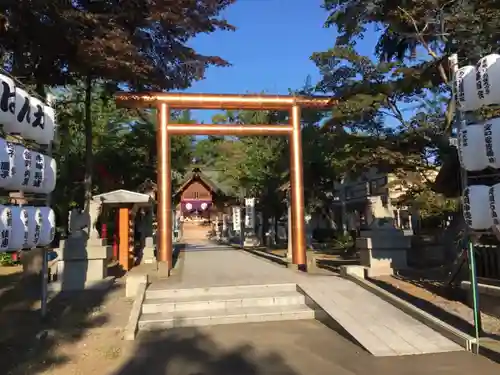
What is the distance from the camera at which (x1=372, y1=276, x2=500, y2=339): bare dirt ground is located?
22.4 ft

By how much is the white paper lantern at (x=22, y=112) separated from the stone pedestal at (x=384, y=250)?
753 cm

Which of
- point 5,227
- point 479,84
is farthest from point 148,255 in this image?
point 479,84

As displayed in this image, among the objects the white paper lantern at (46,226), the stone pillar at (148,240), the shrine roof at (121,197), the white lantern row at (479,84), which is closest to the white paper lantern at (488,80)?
the white lantern row at (479,84)

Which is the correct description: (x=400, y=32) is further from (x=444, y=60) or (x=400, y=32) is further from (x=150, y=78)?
(x=150, y=78)

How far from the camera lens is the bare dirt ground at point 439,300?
6.83 meters

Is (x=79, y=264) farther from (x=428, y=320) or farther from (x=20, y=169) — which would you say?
(x=428, y=320)

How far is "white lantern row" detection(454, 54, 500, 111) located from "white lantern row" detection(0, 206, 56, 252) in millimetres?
5922

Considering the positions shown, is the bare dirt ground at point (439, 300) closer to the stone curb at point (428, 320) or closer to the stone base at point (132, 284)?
the stone curb at point (428, 320)

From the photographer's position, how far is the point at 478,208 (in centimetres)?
591

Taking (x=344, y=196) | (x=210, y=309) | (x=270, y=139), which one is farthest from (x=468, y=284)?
(x=344, y=196)

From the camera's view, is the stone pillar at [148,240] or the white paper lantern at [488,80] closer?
the white paper lantern at [488,80]

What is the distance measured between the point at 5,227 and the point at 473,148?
5803 millimetres

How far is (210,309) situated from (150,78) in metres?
7.00

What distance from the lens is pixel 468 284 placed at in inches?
275
